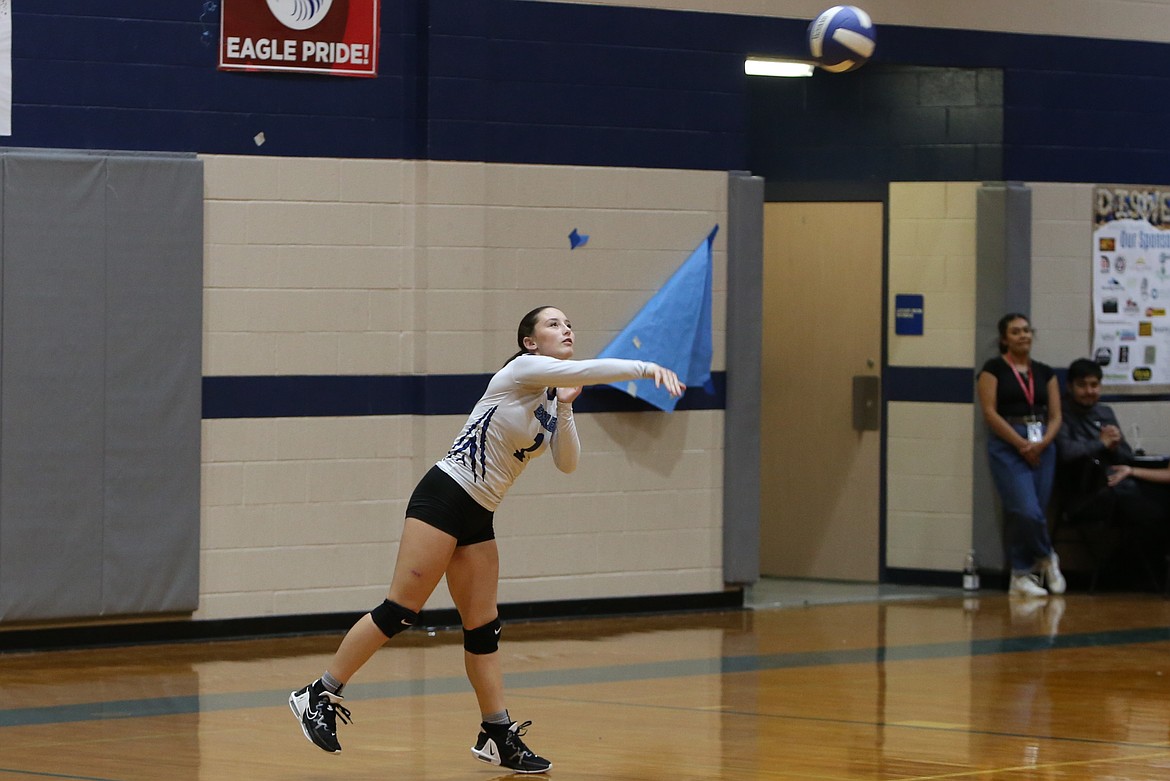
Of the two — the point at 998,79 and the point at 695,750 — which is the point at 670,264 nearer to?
the point at 998,79

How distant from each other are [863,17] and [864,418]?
134 inches

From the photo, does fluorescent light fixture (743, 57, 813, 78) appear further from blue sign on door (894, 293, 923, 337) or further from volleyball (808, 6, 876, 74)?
blue sign on door (894, 293, 923, 337)

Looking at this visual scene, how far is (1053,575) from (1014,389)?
1237mm

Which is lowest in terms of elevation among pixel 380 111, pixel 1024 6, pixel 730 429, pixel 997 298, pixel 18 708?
pixel 18 708

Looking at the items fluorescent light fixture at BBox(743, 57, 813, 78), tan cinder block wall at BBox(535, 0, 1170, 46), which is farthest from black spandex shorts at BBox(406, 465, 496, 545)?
fluorescent light fixture at BBox(743, 57, 813, 78)

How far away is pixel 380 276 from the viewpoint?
9703mm

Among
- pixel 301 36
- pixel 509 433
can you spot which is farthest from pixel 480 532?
pixel 301 36

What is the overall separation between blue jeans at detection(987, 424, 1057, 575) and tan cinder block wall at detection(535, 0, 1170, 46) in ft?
8.67

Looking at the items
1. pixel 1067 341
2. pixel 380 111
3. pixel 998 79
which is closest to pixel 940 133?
pixel 998 79

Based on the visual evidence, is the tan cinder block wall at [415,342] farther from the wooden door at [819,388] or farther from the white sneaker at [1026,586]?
the white sneaker at [1026,586]

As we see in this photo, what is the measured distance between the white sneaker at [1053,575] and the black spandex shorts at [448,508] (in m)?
6.00

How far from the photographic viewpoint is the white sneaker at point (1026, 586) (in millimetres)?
11297

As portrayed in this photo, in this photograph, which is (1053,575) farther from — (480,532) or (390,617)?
(390,617)

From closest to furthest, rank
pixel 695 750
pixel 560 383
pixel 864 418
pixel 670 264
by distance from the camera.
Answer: pixel 560 383
pixel 695 750
pixel 670 264
pixel 864 418
